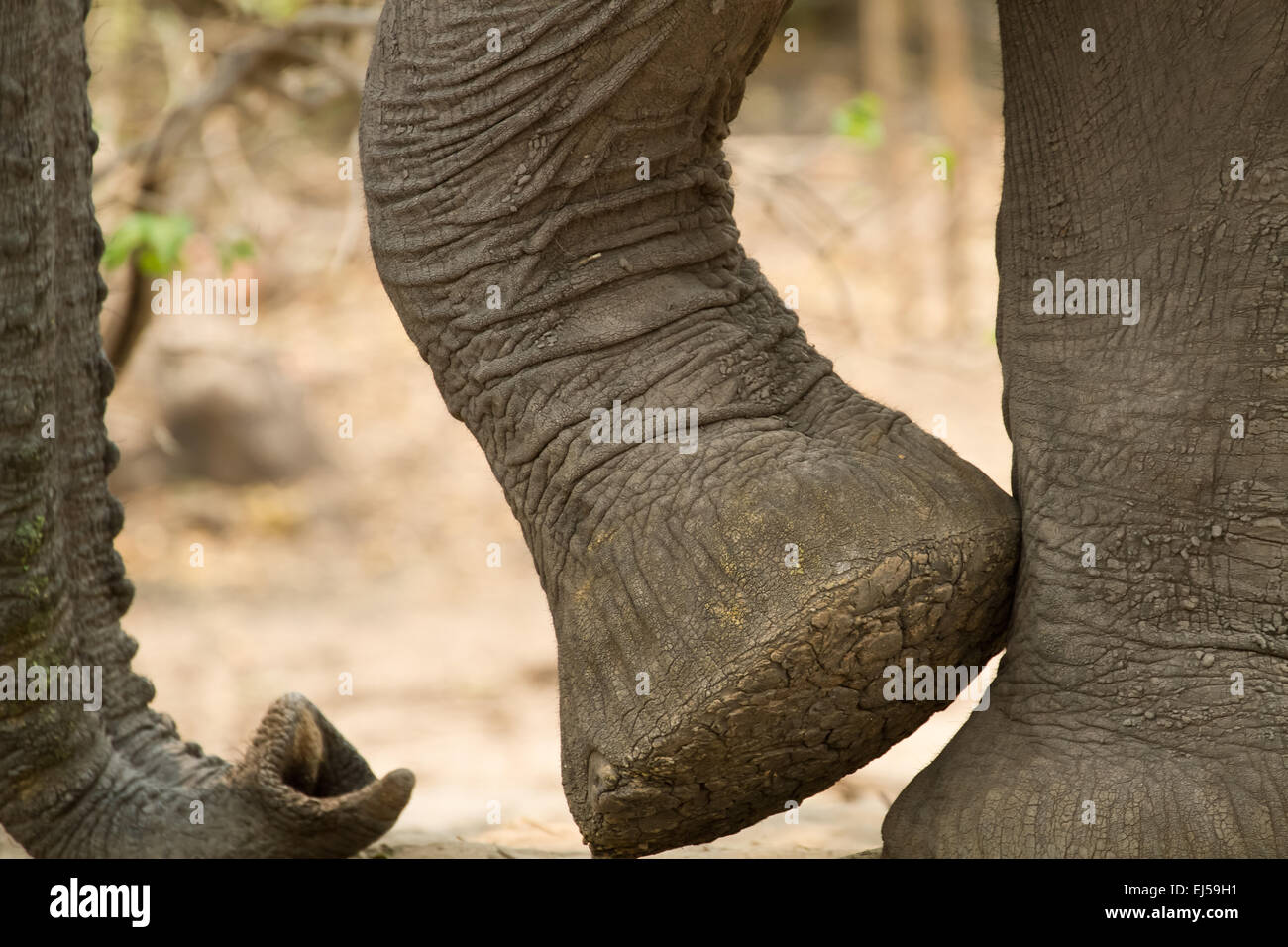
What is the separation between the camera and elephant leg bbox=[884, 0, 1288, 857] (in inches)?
49.8

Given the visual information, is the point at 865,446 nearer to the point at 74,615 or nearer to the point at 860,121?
the point at 74,615

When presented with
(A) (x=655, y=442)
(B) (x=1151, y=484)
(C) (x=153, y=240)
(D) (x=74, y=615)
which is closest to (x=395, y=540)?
(C) (x=153, y=240)

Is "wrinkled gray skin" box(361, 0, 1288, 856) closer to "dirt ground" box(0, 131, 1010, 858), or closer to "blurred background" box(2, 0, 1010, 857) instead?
"blurred background" box(2, 0, 1010, 857)

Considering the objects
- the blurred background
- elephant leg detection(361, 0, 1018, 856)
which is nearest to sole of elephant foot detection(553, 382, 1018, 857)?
elephant leg detection(361, 0, 1018, 856)

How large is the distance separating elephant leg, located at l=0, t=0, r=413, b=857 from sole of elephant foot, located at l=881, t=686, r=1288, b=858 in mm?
492

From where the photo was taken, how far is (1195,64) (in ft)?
4.27

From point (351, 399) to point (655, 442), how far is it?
4999 millimetres

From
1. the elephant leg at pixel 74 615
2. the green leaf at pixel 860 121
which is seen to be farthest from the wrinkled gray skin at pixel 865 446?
the green leaf at pixel 860 121

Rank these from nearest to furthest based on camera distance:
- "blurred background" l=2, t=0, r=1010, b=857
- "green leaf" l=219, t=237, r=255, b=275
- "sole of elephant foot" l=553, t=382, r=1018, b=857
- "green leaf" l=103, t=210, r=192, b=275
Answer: "sole of elephant foot" l=553, t=382, r=1018, b=857 → "green leaf" l=103, t=210, r=192, b=275 → "green leaf" l=219, t=237, r=255, b=275 → "blurred background" l=2, t=0, r=1010, b=857

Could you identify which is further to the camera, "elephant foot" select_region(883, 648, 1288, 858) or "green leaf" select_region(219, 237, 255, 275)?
"green leaf" select_region(219, 237, 255, 275)

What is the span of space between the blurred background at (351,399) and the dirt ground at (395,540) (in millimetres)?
12
